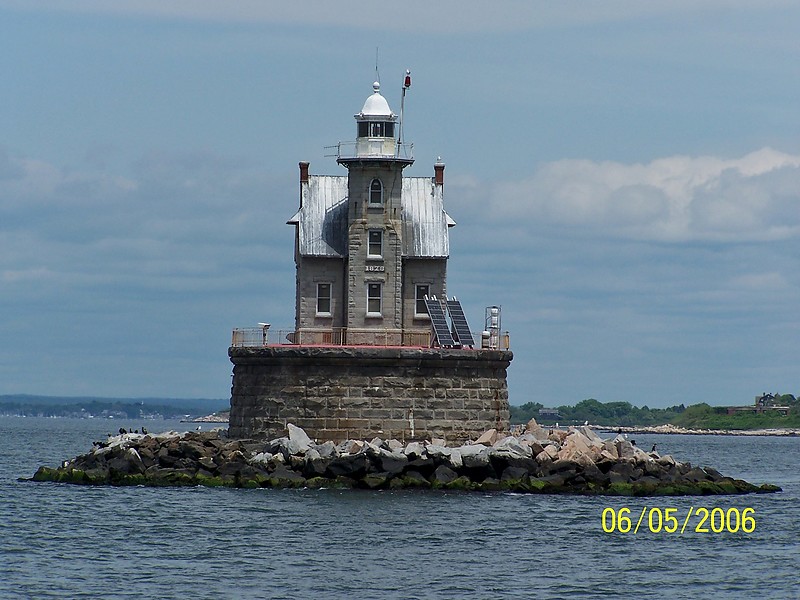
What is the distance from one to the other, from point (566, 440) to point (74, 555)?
14.3 m

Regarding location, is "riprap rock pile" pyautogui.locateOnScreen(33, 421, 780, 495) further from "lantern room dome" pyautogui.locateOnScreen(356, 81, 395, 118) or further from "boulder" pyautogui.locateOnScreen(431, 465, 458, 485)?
"lantern room dome" pyautogui.locateOnScreen(356, 81, 395, 118)

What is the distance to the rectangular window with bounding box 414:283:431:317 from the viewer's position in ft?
136

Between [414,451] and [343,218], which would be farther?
[343,218]

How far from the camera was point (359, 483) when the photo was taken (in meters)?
36.5

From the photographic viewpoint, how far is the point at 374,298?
4066 centimetres

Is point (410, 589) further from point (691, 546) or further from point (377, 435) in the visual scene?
point (377, 435)

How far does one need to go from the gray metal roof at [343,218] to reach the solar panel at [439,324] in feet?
4.15

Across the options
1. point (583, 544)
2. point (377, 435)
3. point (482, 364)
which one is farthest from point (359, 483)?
point (583, 544)

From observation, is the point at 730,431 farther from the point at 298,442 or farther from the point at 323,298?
the point at 298,442

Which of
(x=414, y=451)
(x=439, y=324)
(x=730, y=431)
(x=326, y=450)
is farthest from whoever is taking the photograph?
(x=730, y=431)

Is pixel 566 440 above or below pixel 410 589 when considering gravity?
above
